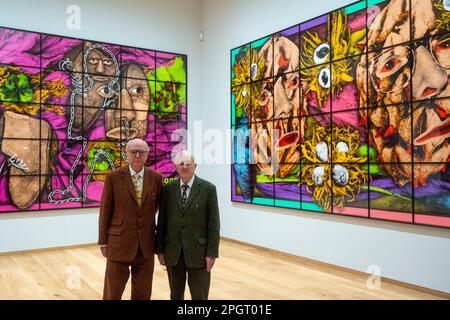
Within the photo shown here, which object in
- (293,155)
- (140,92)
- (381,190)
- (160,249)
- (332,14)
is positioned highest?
(332,14)

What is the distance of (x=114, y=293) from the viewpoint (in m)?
3.04

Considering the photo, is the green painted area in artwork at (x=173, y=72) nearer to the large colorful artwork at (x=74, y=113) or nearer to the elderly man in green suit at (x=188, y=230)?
the large colorful artwork at (x=74, y=113)

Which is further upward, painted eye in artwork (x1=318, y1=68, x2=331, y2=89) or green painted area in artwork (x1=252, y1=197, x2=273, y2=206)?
painted eye in artwork (x1=318, y1=68, x2=331, y2=89)

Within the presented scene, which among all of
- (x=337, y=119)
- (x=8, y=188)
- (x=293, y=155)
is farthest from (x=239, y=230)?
(x=8, y=188)

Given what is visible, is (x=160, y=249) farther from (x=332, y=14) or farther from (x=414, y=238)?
(x=332, y=14)

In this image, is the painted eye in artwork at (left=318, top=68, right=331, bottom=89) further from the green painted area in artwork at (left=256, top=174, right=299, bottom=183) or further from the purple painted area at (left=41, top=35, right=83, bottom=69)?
the purple painted area at (left=41, top=35, right=83, bottom=69)

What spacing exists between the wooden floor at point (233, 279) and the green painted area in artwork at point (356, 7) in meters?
3.27

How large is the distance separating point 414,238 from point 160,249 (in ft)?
9.76

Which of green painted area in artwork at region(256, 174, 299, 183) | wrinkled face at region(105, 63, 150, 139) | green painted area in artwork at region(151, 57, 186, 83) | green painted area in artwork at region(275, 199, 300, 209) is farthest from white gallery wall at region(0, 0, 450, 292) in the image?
wrinkled face at region(105, 63, 150, 139)

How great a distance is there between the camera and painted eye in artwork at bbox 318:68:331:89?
18.0 feet

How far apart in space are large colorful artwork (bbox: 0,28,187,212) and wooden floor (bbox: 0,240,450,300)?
1.11 metres

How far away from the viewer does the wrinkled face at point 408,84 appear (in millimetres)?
4246

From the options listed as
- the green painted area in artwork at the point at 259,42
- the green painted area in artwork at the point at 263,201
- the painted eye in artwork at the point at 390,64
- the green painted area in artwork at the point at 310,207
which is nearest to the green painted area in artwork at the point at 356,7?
the painted eye in artwork at the point at 390,64

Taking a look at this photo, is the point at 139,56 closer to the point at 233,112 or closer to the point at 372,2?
the point at 233,112
